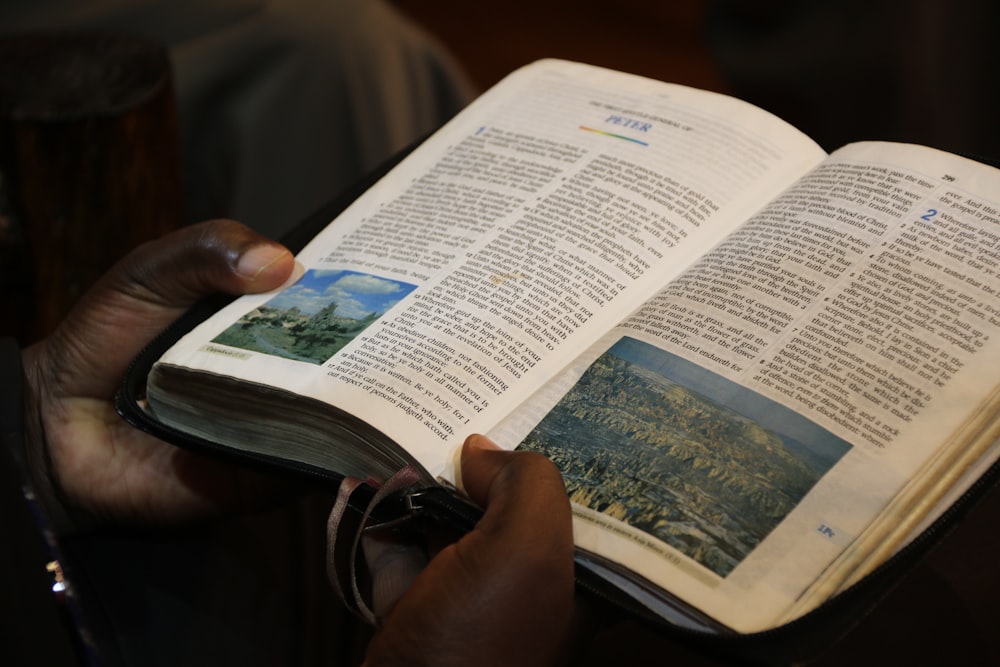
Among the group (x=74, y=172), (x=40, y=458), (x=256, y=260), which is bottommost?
(x=40, y=458)

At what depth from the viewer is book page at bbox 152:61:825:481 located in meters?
0.61

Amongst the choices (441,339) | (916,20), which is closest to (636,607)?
(441,339)

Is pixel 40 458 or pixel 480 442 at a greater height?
pixel 480 442

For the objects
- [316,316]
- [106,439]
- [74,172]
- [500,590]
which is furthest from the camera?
[74,172]

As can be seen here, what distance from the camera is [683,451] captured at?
56 centimetres

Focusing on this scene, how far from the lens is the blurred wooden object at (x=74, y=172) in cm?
112

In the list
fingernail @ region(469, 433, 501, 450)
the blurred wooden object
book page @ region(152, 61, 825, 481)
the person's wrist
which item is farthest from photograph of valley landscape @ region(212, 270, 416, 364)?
the blurred wooden object

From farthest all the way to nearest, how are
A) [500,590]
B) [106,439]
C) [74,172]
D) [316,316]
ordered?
[74,172]
[106,439]
[316,316]
[500,590]

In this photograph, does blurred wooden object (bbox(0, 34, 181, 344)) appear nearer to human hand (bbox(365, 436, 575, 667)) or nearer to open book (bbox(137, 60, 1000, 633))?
open book (bbox(137, 60, 1000, 633))

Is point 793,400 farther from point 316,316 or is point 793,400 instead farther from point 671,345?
point 316,316

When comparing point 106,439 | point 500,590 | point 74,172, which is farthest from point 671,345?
point 74,172

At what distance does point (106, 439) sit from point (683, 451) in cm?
54

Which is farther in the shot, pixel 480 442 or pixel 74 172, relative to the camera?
pixel 74 172

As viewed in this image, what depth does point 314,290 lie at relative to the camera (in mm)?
707
